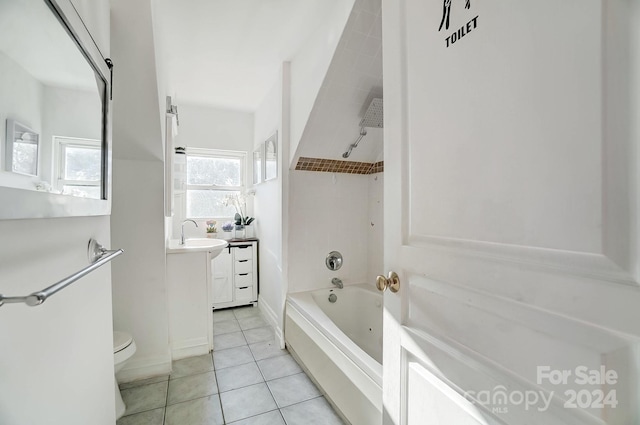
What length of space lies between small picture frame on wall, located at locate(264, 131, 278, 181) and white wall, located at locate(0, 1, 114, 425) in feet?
5.32

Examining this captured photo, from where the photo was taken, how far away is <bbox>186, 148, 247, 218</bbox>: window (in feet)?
12.0

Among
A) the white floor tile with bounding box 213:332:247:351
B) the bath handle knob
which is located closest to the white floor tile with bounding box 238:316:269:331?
the white floor tile with bounding box 213:332:247:351

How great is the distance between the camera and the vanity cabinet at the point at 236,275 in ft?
10.9

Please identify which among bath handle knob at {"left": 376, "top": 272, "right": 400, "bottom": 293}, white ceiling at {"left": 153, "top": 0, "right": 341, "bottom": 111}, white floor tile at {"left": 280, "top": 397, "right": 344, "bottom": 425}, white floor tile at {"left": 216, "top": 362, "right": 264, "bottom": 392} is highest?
white ceiling at {"left": 153, "top": 0, "right": 341, "bottom": 111}

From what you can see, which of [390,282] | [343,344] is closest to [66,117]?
[390,282]

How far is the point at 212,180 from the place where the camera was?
376cm

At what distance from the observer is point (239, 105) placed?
352cm

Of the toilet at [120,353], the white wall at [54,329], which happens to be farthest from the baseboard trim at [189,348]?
the white wall at [54,329]

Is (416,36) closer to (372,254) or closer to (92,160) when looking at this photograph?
(92,160)

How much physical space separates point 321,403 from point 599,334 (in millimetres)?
1748

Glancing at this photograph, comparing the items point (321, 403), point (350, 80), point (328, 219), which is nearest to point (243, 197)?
point (328, 219)

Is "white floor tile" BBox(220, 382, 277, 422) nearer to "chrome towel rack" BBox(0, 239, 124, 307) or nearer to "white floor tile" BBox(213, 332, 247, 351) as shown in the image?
"white floor tile" BBox(213, 332, 247, 351)

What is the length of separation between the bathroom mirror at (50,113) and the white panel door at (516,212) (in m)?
0.98

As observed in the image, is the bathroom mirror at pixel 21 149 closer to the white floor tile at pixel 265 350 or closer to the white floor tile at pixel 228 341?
the white floor tile at pixel 265 350
